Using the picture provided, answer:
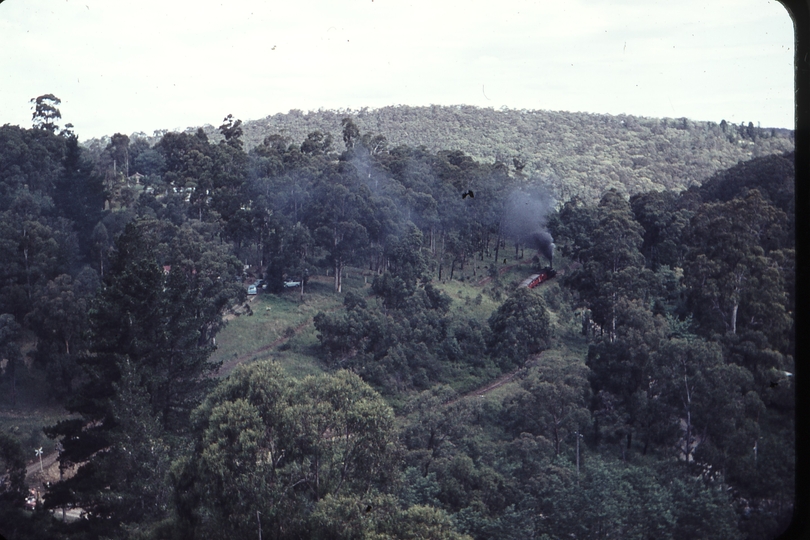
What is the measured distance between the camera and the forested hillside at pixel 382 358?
525 centimetres

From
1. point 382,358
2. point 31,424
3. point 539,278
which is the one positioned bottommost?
point 31,424

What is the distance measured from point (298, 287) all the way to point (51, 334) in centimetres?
397

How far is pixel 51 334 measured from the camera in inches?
393

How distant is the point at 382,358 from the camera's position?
10.2m

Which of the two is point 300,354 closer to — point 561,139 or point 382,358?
point 382,358

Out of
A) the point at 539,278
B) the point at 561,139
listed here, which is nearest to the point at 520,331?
the point at 539,278

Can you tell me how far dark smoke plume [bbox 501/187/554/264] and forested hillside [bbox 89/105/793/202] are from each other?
1121 millimetres

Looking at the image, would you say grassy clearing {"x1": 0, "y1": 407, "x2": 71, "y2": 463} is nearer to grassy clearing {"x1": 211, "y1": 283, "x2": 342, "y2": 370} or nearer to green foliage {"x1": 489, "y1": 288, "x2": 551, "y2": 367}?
grassy clearing {"x1": 211, "y1": 283, "x2": 342, "y2": 370}

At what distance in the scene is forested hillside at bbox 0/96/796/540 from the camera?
525 cm

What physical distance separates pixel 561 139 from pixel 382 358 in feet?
36.7

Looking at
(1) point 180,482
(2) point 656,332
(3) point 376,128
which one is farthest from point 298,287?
(3) point 376,128

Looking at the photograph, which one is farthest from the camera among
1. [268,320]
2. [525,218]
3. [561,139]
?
[561,139]

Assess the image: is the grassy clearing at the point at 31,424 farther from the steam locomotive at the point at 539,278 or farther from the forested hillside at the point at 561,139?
the forested hillside at the point at 561,139

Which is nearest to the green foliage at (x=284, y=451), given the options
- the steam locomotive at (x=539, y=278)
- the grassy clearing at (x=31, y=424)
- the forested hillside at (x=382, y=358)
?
the forested hillside at (x=382, y=358)
